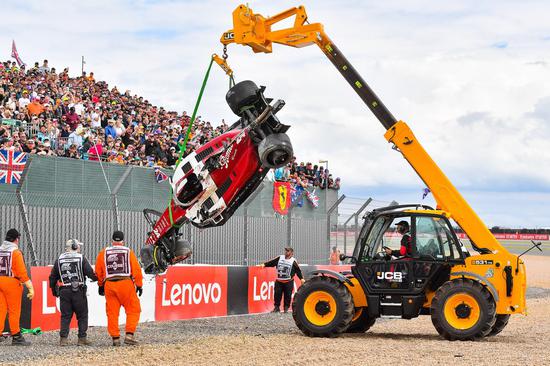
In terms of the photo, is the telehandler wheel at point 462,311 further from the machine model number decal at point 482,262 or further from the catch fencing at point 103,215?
the catch fencing at point 103,215

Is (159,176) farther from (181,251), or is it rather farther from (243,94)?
(243,94)

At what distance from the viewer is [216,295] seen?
19.5 m

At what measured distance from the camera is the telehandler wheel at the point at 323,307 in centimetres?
1504

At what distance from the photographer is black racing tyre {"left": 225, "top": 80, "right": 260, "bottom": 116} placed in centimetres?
1238

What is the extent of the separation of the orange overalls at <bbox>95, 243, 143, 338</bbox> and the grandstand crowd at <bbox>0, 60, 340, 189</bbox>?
5984 mm

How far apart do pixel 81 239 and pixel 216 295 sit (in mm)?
3100

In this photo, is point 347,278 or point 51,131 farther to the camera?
point 51,131

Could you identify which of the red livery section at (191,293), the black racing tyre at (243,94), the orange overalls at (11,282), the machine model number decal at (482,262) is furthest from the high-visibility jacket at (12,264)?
the machine model number decal at (482,262)

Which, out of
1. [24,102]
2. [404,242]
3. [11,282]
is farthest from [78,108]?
[404,242]

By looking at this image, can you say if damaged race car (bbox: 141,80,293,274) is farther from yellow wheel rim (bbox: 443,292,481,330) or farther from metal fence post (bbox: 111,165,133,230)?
metal fence post (bbox: 111,165,133,230)

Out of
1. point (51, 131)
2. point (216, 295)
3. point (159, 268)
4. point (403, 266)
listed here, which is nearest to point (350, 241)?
point (216, 295)

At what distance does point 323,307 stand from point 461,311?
7.56 feet

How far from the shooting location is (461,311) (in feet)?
47.5

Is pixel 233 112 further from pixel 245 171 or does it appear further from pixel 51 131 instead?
pixel 51 131
